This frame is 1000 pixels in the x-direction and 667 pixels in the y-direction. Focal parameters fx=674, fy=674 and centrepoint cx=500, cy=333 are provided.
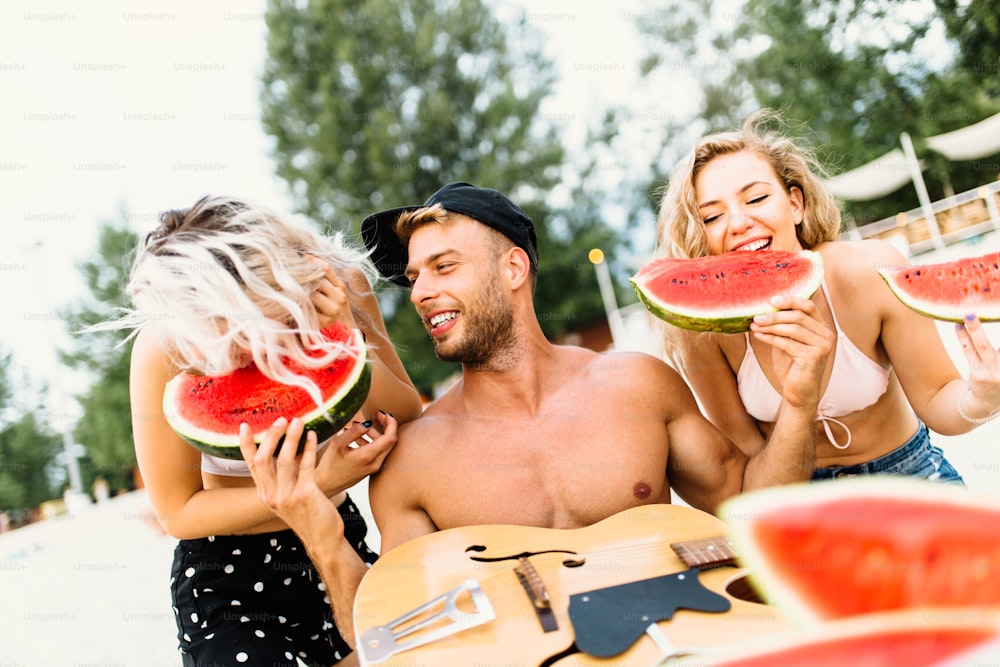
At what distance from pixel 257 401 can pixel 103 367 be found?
3273 centimetres

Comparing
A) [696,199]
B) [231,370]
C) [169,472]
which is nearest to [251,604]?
[169,472]

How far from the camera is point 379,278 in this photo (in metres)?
3.46

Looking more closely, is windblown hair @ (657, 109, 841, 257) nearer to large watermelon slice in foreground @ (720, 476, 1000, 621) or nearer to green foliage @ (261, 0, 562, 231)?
large watermelon slice in foreground @ (720, 476, 1000, 621)

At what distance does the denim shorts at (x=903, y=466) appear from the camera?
306 cm

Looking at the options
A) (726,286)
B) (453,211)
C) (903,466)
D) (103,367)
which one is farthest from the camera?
(103,367)

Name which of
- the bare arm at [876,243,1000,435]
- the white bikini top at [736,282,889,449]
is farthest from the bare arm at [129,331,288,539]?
the bare arm at [876,243,1000,435]

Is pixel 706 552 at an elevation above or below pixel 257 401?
below

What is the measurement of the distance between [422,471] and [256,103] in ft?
85.5

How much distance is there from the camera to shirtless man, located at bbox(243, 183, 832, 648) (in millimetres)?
2836

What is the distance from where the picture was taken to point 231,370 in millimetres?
2500

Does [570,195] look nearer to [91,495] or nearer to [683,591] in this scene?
[683,591]

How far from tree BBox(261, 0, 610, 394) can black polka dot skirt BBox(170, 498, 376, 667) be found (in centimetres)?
2144

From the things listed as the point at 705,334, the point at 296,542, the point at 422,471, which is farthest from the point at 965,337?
the point at 296,542

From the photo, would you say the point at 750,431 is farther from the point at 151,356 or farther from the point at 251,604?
the point at 151,356
